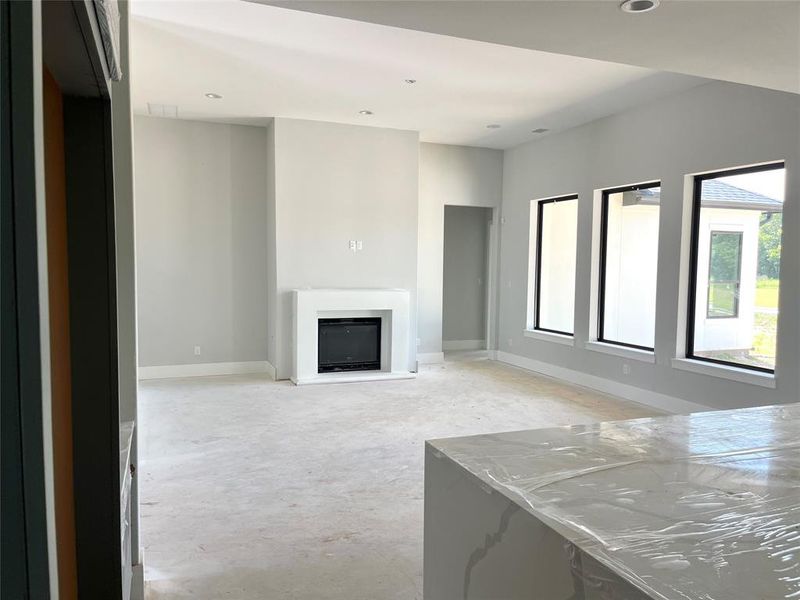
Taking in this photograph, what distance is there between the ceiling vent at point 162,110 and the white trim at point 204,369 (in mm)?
2907

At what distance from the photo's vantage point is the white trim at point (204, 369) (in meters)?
6.59

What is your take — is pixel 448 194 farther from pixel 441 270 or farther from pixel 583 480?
pixel 583 480

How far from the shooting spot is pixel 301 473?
141 inches

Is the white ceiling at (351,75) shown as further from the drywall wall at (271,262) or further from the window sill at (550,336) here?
the window sill at (550,336)

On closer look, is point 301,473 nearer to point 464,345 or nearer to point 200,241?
point 200,241

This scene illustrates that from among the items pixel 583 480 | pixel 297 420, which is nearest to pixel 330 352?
pixel 297 420

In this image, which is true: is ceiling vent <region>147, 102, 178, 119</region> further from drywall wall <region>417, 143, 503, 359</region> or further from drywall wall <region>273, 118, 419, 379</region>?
drywall wall <region>417, 143, 503, 359</region>

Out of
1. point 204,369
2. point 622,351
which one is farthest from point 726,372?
point 204,369

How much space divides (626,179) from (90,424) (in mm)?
5764

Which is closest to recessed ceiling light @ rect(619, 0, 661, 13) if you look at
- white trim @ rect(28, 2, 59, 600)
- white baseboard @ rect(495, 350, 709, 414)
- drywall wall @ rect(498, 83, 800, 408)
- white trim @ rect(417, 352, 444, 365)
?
drywall wall @ rect(498, 83, 800, 408)

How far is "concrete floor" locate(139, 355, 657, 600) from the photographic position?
2.43 meters

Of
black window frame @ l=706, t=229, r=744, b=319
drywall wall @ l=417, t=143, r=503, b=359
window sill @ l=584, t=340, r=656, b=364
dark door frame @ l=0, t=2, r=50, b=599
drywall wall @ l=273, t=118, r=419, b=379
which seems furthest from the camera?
drywall wall @ l=417, t=143, r=503, b=359

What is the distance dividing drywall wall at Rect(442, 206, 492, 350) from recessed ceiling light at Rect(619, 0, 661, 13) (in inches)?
242

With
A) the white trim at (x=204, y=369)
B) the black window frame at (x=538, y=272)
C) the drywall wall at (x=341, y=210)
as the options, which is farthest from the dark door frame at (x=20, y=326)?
the black window frame at (x=538, y=272)
